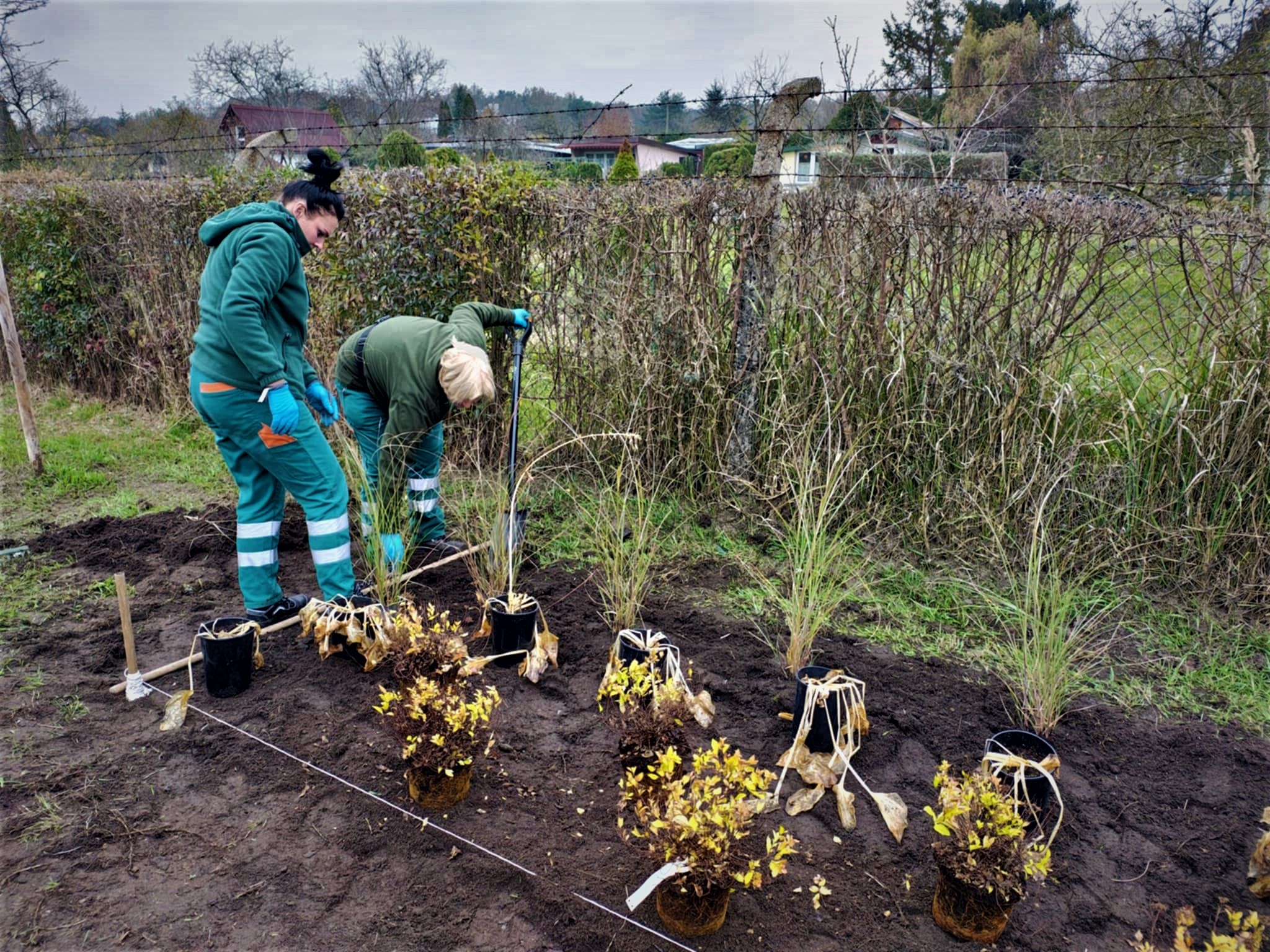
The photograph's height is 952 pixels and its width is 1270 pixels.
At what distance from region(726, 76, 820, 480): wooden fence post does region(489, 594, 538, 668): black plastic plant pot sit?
1682 mm

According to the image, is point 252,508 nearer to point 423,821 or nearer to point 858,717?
point 423,821

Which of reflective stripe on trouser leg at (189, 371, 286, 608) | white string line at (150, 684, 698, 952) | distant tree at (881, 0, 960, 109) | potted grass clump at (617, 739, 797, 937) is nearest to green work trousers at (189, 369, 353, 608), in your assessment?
reflective stripe on trouser leg at (189, 371, 286, 608)

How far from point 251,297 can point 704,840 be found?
8.06 ft

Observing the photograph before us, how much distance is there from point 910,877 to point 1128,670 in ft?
5.14

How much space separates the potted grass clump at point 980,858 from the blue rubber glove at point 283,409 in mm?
2553

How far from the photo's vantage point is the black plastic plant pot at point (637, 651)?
2.78 m

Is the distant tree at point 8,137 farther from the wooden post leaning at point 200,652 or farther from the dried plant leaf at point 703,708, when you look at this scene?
the dried plant leaf at point 703,708

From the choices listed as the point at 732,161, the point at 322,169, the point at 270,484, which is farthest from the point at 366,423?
the point at 732,161

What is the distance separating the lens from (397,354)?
369 cm

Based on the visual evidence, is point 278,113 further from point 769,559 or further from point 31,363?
point 769,559

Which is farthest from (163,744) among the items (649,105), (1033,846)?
(649,105)

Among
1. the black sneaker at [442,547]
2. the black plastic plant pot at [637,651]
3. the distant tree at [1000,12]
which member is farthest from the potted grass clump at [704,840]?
the distant tree at [1000,12]

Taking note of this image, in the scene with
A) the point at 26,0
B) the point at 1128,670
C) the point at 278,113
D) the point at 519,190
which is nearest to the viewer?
the point at 1128,670

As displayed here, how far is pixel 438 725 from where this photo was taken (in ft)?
7.63
